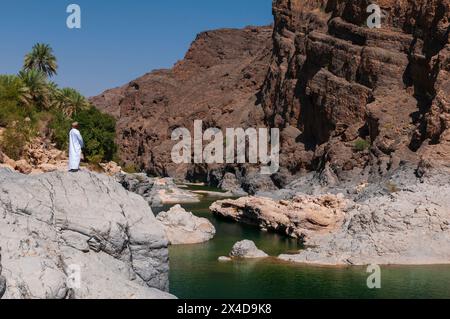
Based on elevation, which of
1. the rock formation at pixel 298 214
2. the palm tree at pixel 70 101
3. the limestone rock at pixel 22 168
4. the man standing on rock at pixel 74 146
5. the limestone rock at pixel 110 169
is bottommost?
the rock formation at pixel 298 214

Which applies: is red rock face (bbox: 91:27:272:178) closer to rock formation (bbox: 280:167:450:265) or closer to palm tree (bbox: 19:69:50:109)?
palm tree (bbox: 19:69:50:109)

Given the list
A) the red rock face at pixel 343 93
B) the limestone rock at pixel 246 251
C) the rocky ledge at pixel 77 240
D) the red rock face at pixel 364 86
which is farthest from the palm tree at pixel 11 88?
the rocky ledge at pixel 77 240

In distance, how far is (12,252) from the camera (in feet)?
53.7

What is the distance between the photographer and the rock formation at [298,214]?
133 ft

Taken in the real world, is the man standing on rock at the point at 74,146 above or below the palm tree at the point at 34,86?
below

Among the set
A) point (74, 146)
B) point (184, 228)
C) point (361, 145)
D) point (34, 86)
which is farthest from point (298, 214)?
point (34, 86)

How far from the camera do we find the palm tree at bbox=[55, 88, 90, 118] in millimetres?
66875

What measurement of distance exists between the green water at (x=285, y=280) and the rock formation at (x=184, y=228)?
374cm

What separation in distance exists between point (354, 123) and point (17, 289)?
6261cm

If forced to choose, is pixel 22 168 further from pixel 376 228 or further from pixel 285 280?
pixel 376 228

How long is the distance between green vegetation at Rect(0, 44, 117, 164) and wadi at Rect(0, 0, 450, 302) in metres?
0.19

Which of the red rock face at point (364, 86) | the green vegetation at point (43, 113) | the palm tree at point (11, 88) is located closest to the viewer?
the green vegetation at point (43, 113)

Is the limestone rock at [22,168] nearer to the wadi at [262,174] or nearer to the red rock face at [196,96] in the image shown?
the wadi at [262,174]
